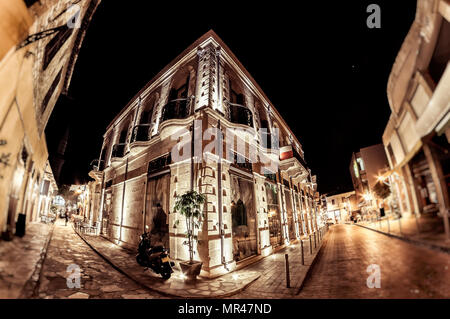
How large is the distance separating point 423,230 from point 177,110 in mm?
8977

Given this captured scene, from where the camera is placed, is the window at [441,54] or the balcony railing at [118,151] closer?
the window at [441,54]

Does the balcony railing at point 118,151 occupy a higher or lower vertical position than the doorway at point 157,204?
higher

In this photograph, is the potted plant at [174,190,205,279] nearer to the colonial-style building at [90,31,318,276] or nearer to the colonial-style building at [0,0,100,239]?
the colonial-style building at [90,31,318,276]

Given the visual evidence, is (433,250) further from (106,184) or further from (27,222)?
(106,184)

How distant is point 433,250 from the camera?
1.13m

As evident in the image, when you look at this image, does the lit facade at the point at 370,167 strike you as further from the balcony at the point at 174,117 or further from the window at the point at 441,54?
the balcony at the point at 174,117

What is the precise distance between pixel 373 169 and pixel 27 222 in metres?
2.21

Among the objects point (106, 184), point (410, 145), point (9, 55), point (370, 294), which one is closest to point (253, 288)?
point (370, 294)

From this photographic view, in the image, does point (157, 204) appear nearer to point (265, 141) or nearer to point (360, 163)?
point (265, 141)

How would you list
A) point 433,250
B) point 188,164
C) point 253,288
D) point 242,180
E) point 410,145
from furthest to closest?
point 242,180
point 188,164
point 253,288
point 433,250
point 410,145

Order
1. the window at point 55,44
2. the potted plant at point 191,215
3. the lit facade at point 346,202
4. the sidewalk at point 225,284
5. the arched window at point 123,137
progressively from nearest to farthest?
the window at point 55,44
the lit facade at point 346,202
the sidewalk at point 225,284
the potted plant at point 191,215
the arched window at point 123,137

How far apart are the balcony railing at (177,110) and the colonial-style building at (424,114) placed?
26.7 feet

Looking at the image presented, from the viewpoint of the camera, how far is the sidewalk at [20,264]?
0.82 metres

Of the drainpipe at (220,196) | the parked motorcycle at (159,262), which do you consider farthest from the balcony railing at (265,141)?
the parked motorcycle at (159,262)
